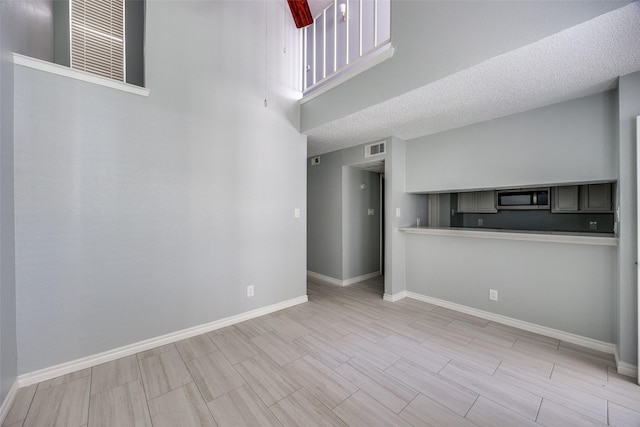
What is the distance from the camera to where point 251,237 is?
2809mm

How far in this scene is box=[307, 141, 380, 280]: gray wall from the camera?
13.4ft

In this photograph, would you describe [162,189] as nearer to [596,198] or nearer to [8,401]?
[8,401]

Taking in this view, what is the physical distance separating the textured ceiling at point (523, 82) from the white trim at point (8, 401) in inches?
130

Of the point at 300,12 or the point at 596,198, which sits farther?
the point at 300,12

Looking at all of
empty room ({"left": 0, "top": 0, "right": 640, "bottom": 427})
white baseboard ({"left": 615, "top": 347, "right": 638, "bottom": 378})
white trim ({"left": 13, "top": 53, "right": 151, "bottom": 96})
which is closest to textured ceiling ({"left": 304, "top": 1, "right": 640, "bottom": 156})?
empty room ({"left": 0, "top": 0, "right": 640, "bottom": 427})

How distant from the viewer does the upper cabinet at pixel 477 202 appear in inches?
143

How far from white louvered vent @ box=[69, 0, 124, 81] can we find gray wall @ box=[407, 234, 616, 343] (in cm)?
388

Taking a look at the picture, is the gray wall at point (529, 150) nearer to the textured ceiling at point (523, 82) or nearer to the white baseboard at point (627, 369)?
the textured ceiling at point (523, 82)

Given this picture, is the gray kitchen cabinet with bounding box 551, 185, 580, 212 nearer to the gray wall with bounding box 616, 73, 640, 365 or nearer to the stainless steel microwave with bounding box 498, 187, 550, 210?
the stainless steel microwave with bounding box 498, 187, 550, 210

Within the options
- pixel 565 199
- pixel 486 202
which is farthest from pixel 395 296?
pixel 565 199

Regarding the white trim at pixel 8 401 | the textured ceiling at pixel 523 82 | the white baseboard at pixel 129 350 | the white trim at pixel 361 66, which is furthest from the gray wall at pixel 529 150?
the white trim at pixel 8 401

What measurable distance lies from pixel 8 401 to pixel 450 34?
12.6 feet

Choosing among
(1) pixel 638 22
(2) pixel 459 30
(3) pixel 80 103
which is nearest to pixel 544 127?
(1) pixel 638 22

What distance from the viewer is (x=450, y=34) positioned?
70.6 inches
